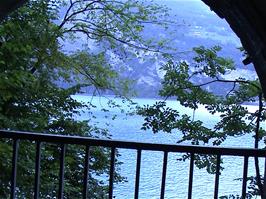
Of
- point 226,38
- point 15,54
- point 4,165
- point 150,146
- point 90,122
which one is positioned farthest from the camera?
point 90,122

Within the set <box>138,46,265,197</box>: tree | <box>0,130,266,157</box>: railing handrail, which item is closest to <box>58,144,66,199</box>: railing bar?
<box>0,130,266,157</box>: railing handrail

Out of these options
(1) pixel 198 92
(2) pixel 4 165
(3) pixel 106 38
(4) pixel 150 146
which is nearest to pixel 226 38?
(1) pixel 198 92

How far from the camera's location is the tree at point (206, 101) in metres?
6.41

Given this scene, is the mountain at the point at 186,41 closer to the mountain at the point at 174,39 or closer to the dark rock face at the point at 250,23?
the mountain at the point at 174,39

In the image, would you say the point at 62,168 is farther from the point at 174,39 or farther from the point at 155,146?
the point at 174,39

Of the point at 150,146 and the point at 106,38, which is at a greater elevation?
the point at 106,38

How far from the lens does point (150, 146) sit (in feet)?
7.64

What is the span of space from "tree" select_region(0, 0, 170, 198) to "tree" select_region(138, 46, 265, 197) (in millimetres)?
1606

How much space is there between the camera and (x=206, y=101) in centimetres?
671

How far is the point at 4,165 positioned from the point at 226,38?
4.02 metres

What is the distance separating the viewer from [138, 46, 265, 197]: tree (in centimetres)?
641

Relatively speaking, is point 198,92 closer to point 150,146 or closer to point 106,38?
point 106,38

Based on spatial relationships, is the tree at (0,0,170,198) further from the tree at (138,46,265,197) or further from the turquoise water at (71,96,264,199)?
the tree at (138,46,265,197)

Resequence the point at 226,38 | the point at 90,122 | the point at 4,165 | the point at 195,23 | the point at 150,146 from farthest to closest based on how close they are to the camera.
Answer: the point at 195,23 → the point at 90,122 → the point at 226,38 → the point at 4,165 → the point at 150,146
